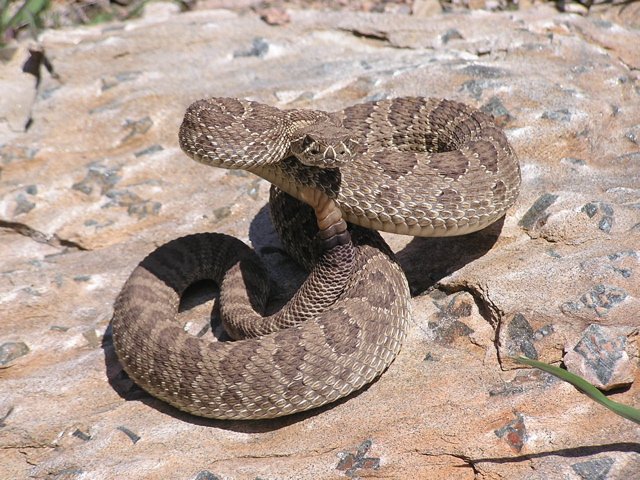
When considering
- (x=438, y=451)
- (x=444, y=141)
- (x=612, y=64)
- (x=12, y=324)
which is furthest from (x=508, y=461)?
(x=612, y=64)

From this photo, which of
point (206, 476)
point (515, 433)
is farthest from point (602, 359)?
point (206, 476)

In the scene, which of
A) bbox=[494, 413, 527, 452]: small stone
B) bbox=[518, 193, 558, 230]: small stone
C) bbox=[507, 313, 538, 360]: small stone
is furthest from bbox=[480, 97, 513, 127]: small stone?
bbox=[494, 413, 527, 452]: small stone

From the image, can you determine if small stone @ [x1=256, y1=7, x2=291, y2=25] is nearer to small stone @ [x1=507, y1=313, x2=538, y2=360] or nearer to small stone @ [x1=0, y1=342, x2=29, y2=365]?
small stone @ [x1=0, y1=342, x2=29, y2=365]

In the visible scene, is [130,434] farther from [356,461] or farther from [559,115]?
[559,115]

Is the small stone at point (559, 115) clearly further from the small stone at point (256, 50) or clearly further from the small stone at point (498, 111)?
the small stone at point (256, 50)

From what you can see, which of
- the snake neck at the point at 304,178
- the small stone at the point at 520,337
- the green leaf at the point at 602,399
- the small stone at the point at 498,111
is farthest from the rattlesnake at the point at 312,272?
the green leaf at the point at 602,399
